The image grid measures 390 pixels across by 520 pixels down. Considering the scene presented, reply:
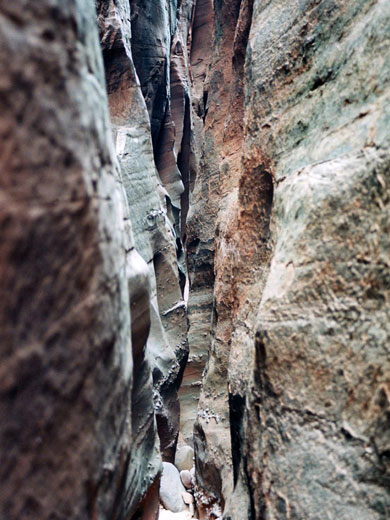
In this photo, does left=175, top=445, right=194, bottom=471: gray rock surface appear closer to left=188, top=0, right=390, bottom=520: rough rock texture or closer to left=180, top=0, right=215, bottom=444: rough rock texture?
left=180, top=0, right=215, bottom=444: rough rock texture

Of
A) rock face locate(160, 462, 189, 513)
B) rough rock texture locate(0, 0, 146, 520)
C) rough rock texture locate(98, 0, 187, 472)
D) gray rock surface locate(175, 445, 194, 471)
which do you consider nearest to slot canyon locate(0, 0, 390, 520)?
rough rock texture locate(0, 0, 146, 520)

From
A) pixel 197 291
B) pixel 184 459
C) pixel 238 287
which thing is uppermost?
pixel 238 287

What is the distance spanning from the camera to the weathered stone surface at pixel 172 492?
2887 millimetres

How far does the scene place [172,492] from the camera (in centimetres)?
298

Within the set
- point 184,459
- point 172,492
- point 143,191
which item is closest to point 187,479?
point 172,492

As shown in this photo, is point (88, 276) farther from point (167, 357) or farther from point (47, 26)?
point (167, 357)

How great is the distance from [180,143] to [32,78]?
737 centimetres

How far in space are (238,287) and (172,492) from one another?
67.1 inches

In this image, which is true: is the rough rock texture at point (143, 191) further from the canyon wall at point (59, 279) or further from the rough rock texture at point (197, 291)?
the canyon wall at point (59, 279)

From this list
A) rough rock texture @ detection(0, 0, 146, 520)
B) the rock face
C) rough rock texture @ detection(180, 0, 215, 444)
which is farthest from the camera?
rough rock texture @ detection(180, 0, 215, 444)

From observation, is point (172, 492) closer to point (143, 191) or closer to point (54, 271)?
point (143, 191)

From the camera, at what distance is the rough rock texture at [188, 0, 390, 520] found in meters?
1.09

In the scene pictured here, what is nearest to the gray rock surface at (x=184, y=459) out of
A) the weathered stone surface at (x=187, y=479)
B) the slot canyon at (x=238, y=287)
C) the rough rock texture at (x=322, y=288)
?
the weathered stone surface at (x=187, y=479)

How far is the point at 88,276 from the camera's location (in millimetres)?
790
